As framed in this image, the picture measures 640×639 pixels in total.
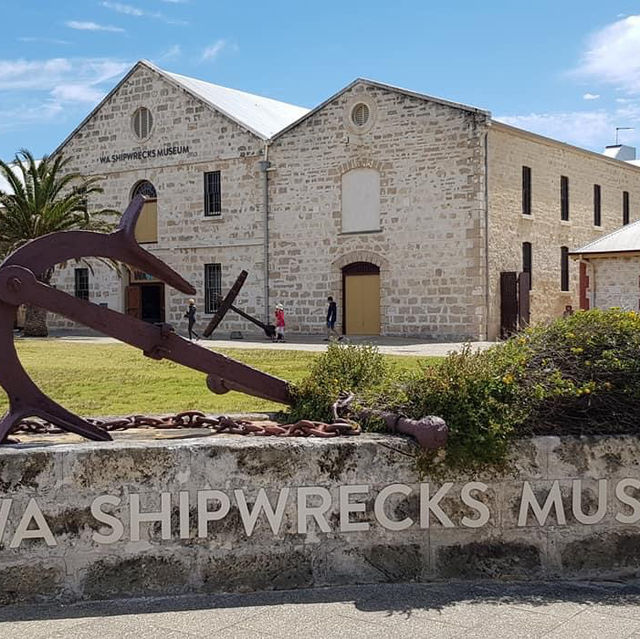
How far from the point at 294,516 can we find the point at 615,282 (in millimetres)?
24247

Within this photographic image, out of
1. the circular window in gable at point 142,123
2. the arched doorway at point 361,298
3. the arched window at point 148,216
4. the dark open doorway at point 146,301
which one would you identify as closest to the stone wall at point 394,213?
the arched doorway at point 361,298

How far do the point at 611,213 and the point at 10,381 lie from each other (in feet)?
110

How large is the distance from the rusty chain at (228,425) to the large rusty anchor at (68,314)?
0.63ft

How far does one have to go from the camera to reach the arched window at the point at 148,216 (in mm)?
35469

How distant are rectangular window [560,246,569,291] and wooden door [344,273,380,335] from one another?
705 centimetres

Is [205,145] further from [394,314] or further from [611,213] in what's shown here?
[611,213]

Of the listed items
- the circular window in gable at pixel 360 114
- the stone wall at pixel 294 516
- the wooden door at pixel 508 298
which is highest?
the circular window in gable at pixel 360 114

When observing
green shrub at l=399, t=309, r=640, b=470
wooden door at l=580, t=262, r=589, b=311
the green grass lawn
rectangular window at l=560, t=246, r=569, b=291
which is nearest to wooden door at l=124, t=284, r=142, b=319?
the green grass lawn

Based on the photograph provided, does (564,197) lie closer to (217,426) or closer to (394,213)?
(394,213)

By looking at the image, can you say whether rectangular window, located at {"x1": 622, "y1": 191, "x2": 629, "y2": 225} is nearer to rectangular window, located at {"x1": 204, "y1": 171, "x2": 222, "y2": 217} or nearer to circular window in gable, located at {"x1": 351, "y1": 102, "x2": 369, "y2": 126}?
circular window in gable, located at {"x1": 351, "y1": 102, "x2": 369, "y2": 126}

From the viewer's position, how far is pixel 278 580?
5.00 meters

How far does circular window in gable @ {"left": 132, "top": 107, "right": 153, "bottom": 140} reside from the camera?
35.1 m

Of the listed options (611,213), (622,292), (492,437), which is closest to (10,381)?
(492,437)

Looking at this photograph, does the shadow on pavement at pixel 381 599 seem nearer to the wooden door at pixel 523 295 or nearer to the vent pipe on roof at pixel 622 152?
the wooden door at pixel 523 295
